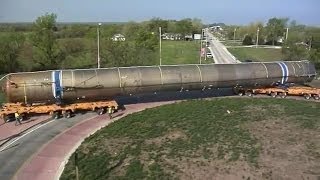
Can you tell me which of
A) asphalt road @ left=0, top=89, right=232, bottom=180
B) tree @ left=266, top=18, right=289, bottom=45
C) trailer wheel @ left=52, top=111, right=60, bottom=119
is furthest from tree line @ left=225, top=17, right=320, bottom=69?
trailer wheel @ left=52, top=111, right=60, bottom=119

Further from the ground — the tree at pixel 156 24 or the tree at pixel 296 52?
the tree at pixel 156 24

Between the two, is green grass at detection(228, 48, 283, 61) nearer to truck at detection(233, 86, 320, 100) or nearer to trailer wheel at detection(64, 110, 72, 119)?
truck at detection(233, 86, 320, 100)

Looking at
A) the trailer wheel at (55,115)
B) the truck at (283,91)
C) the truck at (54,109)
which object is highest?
the truck at (283,91)

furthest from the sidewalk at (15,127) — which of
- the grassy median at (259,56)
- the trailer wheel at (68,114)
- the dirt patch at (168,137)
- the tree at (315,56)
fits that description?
the grassy median at (259,56)

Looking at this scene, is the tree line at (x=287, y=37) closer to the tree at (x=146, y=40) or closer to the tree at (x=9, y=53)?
the tree at (x=146, y=40)

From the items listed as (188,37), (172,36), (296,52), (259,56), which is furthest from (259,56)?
(172,36)

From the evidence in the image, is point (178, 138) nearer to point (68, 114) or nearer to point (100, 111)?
point (100, 111)

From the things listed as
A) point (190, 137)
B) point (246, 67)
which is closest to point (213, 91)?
point (246, 67)
